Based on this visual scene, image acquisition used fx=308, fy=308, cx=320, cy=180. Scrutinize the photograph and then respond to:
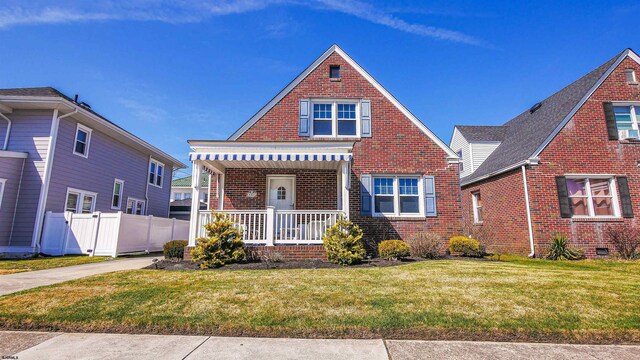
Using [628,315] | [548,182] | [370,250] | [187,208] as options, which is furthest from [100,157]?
[548,182]

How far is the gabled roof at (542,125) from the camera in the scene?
12859mm

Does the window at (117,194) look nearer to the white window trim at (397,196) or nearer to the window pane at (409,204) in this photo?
the white window trim at (397,196)

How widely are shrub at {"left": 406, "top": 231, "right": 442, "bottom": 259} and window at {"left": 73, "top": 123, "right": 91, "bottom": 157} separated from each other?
15.4m

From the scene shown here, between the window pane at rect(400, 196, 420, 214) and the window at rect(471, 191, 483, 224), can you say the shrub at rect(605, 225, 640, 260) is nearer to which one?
the window at rect(471, 191, 483, 224)

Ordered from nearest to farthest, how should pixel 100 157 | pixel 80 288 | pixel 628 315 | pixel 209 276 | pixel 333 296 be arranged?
pixel 628 315 < pixel 333 296 < pixel 80 288 < pixel 209 276 < pixel 100 157

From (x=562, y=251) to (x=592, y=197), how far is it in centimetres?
298

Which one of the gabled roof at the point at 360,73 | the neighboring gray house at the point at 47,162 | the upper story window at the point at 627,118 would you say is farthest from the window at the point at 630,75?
the neighboring gray house at the point at 47,162

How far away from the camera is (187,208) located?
26500 millimetres

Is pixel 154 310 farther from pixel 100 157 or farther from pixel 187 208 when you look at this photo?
A: pixel 187 208

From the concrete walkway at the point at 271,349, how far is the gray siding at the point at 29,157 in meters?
11.7

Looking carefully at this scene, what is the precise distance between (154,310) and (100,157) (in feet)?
48.2

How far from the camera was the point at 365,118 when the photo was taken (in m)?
12.8

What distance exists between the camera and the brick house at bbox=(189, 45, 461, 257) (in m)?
11.9

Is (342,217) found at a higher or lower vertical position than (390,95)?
lower
